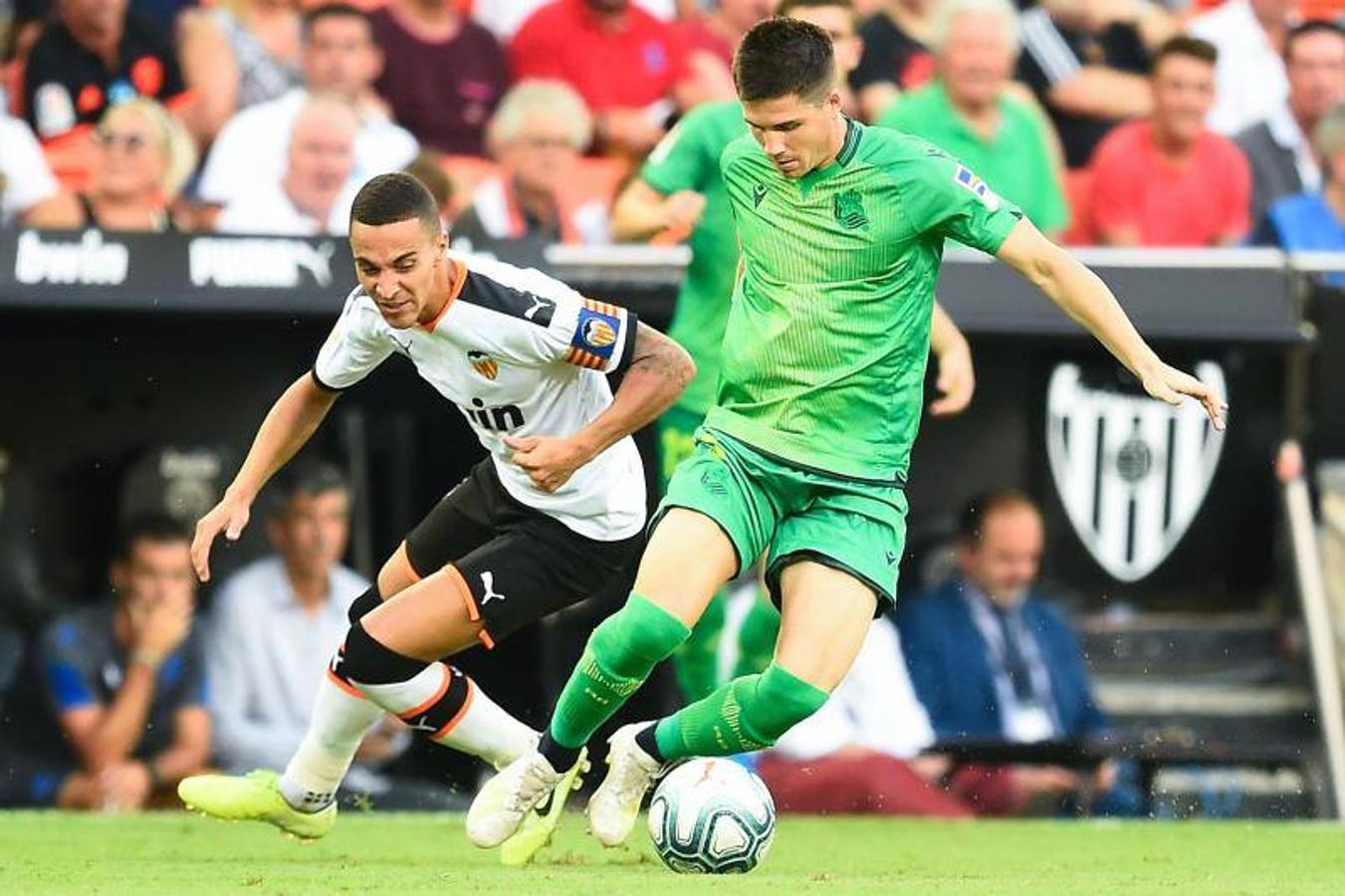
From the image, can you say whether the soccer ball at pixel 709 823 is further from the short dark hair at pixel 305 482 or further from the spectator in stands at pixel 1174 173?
the spectator in stands at pixel 1174 173

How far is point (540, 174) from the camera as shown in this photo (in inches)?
417

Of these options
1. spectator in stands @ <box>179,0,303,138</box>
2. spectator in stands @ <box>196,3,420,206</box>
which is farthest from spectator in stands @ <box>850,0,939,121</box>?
spectator in stands @ <box>179,0,303,138</box>

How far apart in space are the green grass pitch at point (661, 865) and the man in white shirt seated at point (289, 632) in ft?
1.44

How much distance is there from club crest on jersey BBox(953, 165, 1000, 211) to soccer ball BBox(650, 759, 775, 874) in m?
1.63

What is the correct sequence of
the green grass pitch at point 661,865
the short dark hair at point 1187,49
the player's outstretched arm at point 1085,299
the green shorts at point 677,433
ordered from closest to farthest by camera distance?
1. the player's outstretched arm at point 1085,299
2. the green grass pitch at point 661,865
3. the green shorts at point 677,433
4. the short dark hair at point 1187,49

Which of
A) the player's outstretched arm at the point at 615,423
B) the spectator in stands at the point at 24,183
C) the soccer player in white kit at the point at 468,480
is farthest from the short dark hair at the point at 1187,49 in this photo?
the player's outstretched arm at the point at 615,423

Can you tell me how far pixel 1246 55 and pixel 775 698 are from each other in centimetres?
713

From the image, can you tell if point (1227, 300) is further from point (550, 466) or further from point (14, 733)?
point (14, 733)

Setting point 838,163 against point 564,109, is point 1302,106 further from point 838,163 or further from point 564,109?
point 838,163

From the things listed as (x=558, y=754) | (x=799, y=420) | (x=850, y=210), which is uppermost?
(x=850, y=210)

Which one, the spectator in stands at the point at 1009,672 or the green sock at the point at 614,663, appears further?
the spectator in stands at the point at 1009,672

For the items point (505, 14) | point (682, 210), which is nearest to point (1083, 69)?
point (505, 14)

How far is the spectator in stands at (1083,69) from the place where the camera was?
469 inches

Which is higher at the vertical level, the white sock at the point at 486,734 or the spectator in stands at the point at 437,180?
the spectator in stands at the point at 437,180
